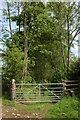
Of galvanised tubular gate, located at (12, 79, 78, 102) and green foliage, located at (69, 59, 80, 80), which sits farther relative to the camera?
green foliage, located at (69, 59, 80, 80)

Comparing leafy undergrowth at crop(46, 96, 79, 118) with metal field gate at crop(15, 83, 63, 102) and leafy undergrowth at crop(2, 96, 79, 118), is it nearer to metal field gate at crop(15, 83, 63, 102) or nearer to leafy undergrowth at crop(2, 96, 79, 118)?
leafy undergrowth at crop(2, 96, 79, 118)

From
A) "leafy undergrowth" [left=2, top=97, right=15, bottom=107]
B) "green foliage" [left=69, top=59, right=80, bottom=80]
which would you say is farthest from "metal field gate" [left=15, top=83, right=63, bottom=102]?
"green foliage" [left=69, top=59, right=80, bottom=80]

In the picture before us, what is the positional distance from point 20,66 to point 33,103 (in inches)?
31.3

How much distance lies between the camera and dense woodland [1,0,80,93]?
3.29 m

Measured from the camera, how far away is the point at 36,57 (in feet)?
13.1

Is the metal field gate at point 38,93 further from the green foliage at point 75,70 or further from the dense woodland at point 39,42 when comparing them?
the green foliage at point 75,70

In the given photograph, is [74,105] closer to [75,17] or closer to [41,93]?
[41,93]

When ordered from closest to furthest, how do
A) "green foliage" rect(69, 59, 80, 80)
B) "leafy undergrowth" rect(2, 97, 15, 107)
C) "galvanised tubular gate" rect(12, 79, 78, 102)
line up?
"leafy undergrowth" rect(2, 97, 15, 107), "galvanised tubular gate" rect(12, 79, 78, 102), "green foliage" rect(69, 59, 80, 80)

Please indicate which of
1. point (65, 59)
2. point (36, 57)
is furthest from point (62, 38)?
point (36, 57)

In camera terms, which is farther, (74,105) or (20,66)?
(20,66)

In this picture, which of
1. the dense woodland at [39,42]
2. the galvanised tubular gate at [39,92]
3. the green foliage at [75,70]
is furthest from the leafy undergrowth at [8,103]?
the green foliage at [75,70]

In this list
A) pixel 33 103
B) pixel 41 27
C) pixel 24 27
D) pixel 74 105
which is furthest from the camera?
pixel 41 27

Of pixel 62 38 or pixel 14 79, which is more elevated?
pixel 62 38

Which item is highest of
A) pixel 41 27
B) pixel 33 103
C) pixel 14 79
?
pixel 41 27
